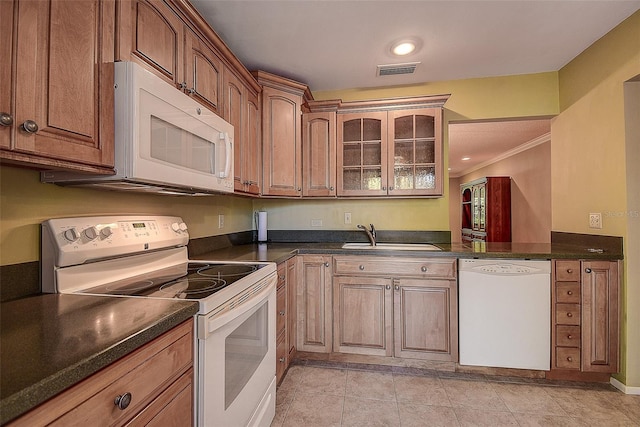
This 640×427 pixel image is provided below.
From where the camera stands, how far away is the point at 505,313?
2012 mm

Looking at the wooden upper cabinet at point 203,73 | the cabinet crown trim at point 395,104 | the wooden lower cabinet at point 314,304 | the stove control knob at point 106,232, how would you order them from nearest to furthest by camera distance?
the stove control knob at point 106,232 < the wooden upper cabinet at point 203,73 < the wooden lower cabinet at point 314,304 < the cabinet crown trim at point 395,104

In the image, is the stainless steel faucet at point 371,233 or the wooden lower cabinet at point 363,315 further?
the stainless steel faucet at point 371,233

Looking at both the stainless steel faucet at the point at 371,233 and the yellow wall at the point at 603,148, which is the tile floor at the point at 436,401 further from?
the stainless steel faucet at the point at 371,233

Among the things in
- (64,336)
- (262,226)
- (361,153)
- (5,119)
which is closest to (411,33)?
(361,153)

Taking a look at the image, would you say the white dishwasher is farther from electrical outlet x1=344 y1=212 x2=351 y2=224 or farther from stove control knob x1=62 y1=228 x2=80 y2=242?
stove control knob x1=62 y1=228 x2=80 y2=242

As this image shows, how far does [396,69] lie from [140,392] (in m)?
2.57

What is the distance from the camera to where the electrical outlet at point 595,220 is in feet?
6.72

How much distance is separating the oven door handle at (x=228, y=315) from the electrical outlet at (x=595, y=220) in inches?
92.3

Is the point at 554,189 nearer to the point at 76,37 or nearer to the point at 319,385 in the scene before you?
the point at 319,385

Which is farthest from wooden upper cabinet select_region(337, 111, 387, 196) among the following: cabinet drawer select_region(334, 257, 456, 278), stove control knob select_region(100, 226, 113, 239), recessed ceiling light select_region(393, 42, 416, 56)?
stove control knob select_region(100, 226, 113, 239)

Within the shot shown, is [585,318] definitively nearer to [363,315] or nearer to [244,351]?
[363,315]

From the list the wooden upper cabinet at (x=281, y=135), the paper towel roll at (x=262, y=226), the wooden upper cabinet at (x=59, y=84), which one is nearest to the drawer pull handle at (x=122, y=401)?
the wooden upper cabinet at (x=59, y=84)

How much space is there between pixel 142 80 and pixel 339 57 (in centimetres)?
160

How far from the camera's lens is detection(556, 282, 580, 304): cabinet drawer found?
1.96 m
